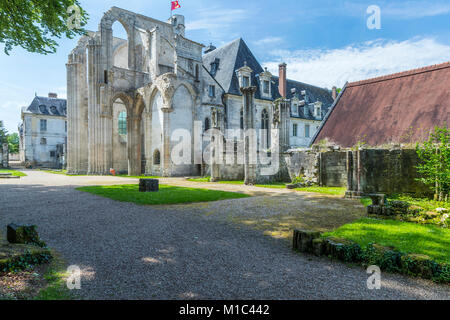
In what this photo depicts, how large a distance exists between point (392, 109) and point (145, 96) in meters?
20.9

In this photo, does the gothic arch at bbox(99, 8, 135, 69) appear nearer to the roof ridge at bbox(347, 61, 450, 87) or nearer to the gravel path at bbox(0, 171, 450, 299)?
the roof ridge at bbox(347, 61, 450, 87)

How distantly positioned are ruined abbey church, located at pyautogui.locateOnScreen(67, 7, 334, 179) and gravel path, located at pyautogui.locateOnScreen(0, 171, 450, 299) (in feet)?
56.5

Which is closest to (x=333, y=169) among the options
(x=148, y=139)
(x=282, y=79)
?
(x=148, y=139)

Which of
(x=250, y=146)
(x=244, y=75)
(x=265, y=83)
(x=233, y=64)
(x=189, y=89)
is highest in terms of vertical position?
(x=233, y=64)

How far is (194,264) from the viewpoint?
12.3ft

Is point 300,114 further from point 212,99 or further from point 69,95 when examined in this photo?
point 69,95

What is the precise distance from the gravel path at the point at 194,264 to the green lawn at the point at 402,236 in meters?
0.90

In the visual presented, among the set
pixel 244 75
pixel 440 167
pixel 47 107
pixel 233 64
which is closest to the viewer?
pixel 440 167

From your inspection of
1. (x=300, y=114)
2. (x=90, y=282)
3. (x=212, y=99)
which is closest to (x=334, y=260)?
(x=90, y=282)

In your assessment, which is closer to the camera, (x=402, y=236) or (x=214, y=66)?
(x=402, y=236)

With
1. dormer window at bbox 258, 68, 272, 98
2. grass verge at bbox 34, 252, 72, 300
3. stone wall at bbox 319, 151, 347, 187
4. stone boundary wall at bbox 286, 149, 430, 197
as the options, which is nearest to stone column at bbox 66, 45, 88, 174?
dormer window at bbox 258, 68, 272, 98

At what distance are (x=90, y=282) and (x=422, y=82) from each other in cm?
1848

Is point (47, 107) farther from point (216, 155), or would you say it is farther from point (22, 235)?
point (22, 235)

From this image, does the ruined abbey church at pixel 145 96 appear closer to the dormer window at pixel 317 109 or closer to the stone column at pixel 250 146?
the stone column at pixel 250 146
